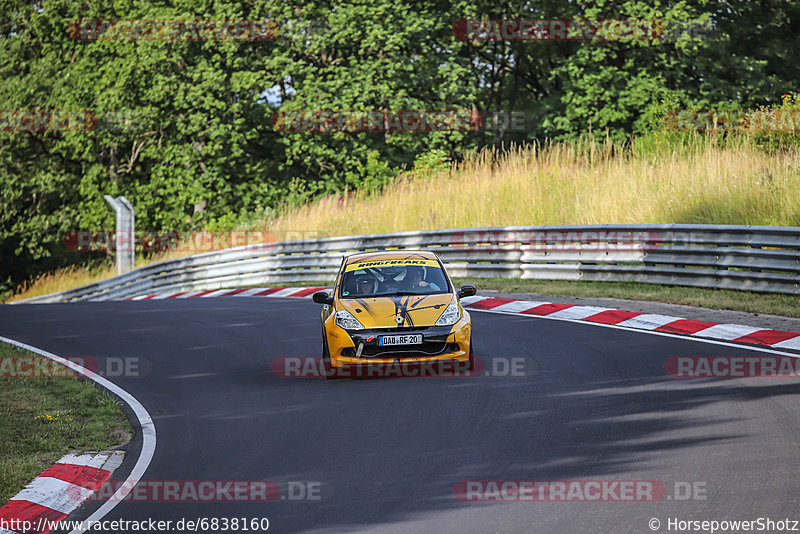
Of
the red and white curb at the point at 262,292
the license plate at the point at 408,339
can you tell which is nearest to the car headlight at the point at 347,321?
the license plate at the point at 408,339

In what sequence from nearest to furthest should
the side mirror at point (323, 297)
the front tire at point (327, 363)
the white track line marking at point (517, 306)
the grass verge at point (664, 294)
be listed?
the front tire at point (327, 363) < the side mirror at point (323, 297) < the grass verge at point (664, 294) < the white track line marking at point (517, 306)

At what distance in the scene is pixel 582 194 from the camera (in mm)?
24188

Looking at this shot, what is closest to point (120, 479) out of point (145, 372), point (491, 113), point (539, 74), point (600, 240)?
point (145, 372)

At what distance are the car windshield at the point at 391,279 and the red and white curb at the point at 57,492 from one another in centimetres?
444

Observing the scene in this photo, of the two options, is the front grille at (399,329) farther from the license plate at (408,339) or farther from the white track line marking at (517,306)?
the white track line marking at (517,306)

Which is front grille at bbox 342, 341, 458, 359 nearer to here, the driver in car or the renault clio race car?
the renault clio race car

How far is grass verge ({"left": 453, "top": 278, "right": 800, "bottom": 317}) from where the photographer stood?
1540cm

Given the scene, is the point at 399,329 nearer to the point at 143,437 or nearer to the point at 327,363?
the point at 327,363

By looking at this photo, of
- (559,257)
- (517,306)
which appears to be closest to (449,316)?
Result: (517,306)

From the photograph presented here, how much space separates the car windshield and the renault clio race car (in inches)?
0.5

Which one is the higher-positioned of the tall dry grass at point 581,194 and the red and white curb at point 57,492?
the tall dry grass at point 581,194

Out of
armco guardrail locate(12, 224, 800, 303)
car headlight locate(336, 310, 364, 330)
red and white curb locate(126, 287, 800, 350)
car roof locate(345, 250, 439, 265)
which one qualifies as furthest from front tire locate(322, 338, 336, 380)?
armco guardrail locate(12, 224, 800, 303)

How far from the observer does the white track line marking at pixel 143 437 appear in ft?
23.4

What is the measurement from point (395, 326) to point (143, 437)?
328 cm
